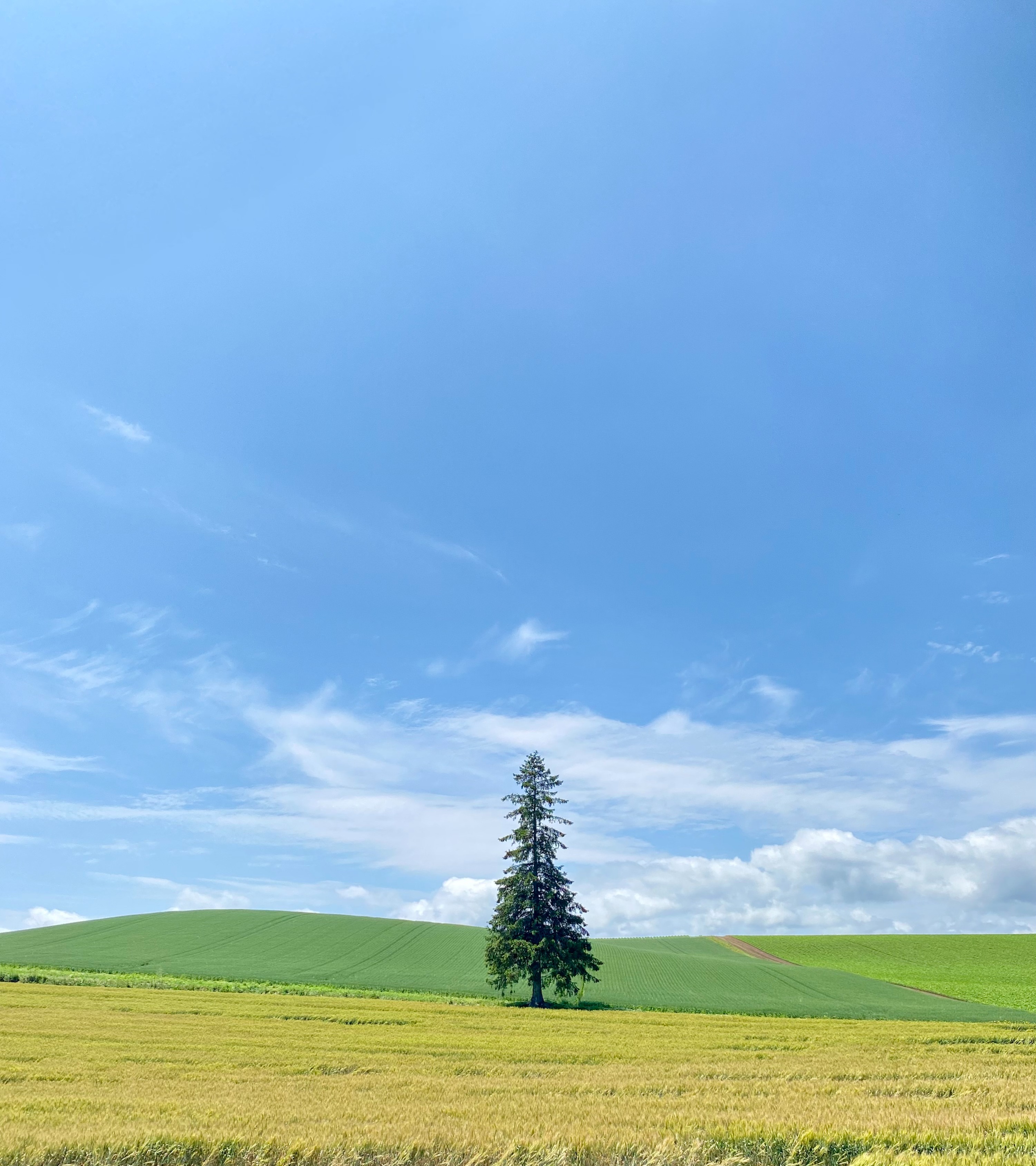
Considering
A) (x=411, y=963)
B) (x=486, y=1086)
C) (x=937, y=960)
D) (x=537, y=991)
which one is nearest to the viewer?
(x=486, y=1086)

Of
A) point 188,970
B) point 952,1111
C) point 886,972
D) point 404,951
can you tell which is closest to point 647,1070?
point 952,1111

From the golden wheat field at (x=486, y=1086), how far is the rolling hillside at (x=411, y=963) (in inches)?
646

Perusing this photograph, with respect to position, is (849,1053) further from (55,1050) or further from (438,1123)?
(55,1050)

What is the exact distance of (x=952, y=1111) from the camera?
13.9 meters

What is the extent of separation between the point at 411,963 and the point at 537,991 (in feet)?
75.8

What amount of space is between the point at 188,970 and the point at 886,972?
214ft

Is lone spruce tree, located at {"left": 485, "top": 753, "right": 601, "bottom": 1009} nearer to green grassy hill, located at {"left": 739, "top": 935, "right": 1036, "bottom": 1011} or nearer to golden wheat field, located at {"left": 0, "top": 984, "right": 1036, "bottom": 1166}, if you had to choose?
golden wheat field, located at {"left": 0, "top": 984, "right": 1036, "bottom": 1166}

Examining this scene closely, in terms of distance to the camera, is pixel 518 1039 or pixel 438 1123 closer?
pixel 438 1123

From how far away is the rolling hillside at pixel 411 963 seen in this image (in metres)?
48.6

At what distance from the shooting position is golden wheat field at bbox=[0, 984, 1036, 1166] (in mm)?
11297

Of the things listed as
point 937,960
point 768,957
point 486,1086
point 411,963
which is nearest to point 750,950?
point 768,957

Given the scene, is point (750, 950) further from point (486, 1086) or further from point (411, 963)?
point (486, 1086)

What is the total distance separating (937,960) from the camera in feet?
284

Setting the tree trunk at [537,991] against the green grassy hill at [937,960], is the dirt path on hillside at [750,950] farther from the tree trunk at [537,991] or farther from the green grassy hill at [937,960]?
the tree trunk at [537,991]
